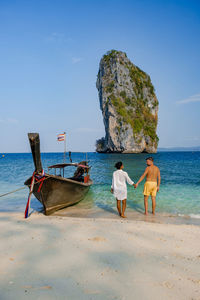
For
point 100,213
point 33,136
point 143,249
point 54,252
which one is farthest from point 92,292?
point 100,213

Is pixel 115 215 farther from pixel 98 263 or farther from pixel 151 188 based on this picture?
pixel 98 263

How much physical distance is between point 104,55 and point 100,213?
3678 inches

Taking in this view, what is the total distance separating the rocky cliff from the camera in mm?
80688

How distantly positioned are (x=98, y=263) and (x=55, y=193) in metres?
5.08

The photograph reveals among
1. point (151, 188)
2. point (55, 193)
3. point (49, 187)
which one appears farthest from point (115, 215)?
point (49, 187)

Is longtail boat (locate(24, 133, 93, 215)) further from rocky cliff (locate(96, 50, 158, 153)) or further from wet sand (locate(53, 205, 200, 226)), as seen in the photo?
rocky cliff (locate(96, 50, 158, 153))

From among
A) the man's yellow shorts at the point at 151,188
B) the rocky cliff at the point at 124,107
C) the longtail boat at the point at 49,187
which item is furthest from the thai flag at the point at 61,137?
the rocky cliff at the point at 124,107

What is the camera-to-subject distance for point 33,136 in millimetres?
6590

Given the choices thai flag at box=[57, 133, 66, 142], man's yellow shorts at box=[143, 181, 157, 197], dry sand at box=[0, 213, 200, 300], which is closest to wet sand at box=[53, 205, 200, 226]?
man's yellow shorts at box=[143, 181, 157, 197]

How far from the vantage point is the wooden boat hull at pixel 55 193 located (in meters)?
7.79

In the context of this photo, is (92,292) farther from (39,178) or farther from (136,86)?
(136,86)

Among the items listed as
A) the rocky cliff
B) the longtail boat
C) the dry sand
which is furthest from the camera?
the rocky cliff

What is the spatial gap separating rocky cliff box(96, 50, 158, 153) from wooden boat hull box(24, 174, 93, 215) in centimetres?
7165

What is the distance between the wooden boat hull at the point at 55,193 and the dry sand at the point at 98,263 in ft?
7.91
